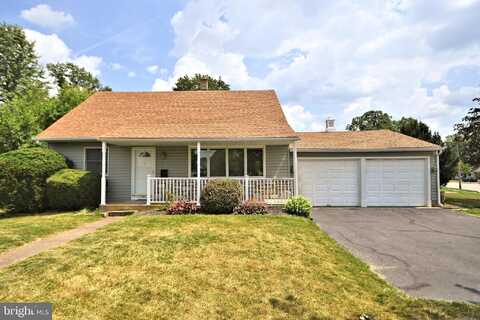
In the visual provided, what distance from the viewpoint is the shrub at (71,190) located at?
→ 9.75 metres

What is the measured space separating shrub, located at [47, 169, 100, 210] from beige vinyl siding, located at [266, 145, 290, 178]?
7233 mm

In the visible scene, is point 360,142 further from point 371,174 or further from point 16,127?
point 16,127

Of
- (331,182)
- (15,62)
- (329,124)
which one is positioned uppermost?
(15,62)

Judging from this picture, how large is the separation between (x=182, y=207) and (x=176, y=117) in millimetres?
4797

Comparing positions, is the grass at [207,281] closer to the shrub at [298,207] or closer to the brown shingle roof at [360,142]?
the shrub at [298,207]

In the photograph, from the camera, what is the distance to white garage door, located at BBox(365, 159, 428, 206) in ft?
39.9

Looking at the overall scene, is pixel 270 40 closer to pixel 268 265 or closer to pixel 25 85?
pixel 268 265

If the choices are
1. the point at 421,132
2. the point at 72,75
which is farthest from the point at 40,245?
the point at 72,75

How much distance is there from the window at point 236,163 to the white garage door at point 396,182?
593cm

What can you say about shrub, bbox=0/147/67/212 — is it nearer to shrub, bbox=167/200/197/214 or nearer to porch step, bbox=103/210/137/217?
porch step, bbox=103/210/137/217

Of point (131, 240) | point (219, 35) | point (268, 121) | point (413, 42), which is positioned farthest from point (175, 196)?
point (413, 42)

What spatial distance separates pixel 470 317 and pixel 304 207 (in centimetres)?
570

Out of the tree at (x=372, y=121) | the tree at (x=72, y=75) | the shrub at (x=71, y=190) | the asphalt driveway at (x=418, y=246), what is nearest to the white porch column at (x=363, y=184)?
the asphalt driveway at (x=418, y=246)

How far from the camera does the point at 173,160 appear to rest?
38.0 ft
